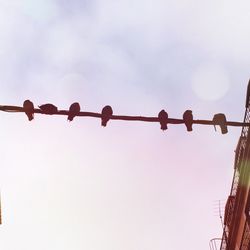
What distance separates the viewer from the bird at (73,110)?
7.82 meters

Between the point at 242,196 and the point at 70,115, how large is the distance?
8891mm

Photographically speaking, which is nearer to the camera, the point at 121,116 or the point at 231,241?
the point at 121,116

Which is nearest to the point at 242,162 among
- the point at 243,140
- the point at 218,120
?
the point at 243,140

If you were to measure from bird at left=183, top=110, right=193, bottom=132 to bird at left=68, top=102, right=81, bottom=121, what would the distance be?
2303mm

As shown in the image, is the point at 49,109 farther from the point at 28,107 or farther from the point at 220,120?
the point at 220,120

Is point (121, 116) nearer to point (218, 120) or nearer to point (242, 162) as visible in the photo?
point (218, 120)

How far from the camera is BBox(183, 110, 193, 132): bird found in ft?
26.6

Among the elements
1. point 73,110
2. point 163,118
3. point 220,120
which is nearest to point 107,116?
point 73,110

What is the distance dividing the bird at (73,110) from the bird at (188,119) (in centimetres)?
230

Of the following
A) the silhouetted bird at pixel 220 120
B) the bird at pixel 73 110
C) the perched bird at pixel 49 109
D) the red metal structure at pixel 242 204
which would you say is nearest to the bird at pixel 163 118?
the silhouetted bird at pixel 220 120

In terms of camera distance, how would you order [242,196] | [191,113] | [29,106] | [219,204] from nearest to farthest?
[29,106] → [191,113] → [242,196] → [219,204]

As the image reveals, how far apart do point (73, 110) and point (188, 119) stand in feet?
8.11

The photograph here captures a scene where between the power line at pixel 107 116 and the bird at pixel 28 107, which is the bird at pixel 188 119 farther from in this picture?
the bird at pixel 28 107

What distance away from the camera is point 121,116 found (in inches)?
309
